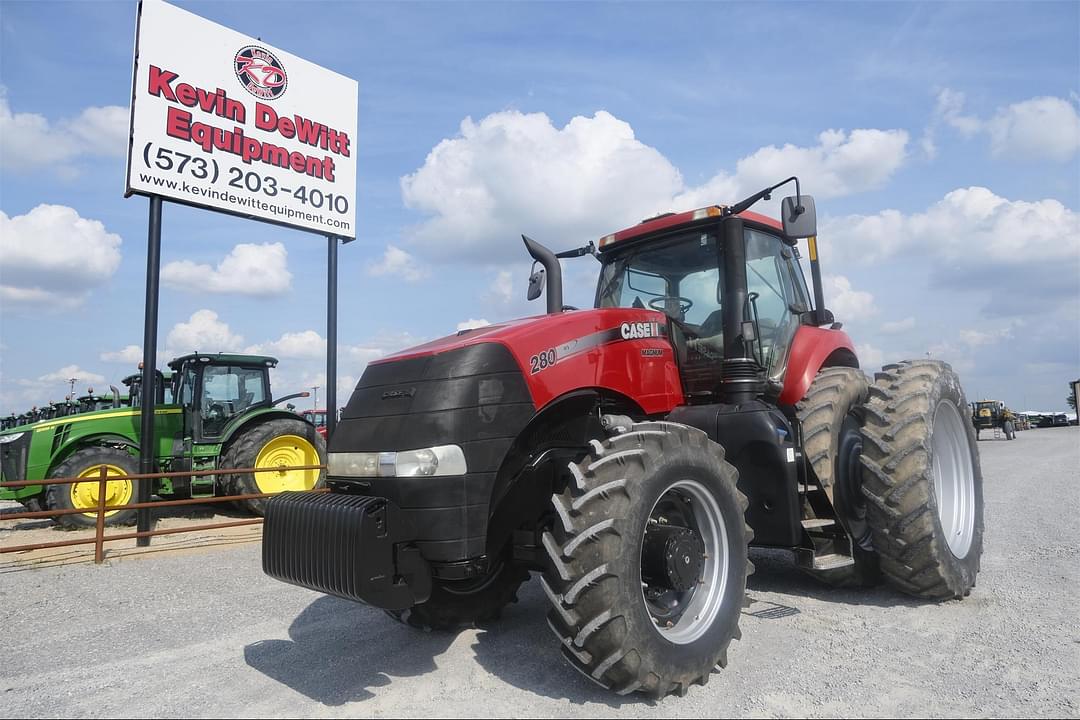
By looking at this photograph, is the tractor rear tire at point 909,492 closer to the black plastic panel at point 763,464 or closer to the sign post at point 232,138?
the black plastic panel at point 763,464

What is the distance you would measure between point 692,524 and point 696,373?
1.28m

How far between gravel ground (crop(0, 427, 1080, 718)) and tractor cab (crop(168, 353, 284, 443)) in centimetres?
553

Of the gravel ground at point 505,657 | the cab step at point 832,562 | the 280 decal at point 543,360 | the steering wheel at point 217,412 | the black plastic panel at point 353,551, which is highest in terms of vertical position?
the 280 decal at point 543,360

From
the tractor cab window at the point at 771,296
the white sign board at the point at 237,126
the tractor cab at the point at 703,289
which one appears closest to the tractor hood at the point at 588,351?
the tractor cab at the point at 703,289

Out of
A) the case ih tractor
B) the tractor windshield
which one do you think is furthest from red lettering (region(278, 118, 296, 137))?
the tractor windshield

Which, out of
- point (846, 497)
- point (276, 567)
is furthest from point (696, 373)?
point (276, 567)

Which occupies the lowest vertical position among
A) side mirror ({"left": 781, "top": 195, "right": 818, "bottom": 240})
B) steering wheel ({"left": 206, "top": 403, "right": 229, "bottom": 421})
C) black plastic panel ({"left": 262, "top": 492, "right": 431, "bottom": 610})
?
black plastic panel ({"left": 262, "top": 492, "right": 431, "bottom": 610})

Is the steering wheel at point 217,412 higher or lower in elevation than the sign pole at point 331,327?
lower

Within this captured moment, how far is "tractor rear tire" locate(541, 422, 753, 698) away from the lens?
2893mm

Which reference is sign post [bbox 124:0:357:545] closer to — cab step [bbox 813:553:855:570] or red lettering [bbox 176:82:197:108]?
red lettering [bbox 176:82:197:108]

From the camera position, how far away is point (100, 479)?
23.4 feet

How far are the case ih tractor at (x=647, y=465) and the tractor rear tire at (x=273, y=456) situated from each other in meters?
7.04

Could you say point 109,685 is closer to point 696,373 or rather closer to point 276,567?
point 276,567

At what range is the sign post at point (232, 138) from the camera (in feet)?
27.3
